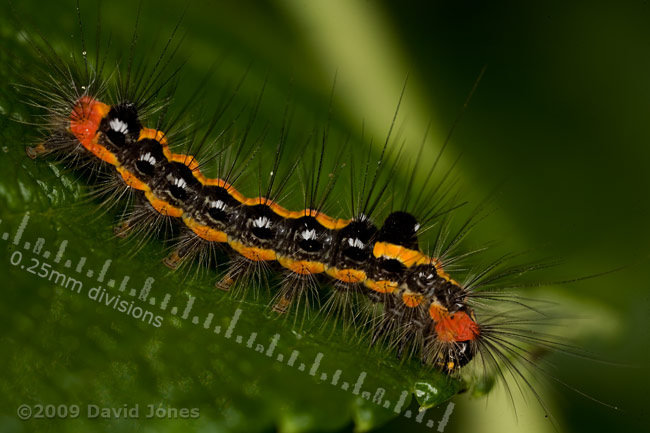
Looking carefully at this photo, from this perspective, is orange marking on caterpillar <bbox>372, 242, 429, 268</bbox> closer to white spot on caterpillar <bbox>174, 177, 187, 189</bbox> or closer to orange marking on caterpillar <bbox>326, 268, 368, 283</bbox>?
orange marking on caterpillar <bbox>326, 268, 368, 283</bbox>

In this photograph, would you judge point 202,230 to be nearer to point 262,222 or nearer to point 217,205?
point 217,205

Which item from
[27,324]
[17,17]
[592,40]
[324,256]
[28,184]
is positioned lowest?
[27,324]

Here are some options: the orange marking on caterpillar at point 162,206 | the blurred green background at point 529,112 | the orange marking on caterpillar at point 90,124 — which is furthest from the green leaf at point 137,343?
the blurred green background at point 529,112

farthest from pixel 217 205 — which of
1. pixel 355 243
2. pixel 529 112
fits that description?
pixel 529 112

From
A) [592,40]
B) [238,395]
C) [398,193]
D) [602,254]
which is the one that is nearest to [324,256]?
[398,193]

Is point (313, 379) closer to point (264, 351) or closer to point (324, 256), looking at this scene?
point (264, 351)

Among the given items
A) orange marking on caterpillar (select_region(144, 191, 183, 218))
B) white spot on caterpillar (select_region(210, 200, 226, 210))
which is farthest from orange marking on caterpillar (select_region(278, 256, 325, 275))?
orange marking on caterpillar (select_region(144, 191, 183, 218))
